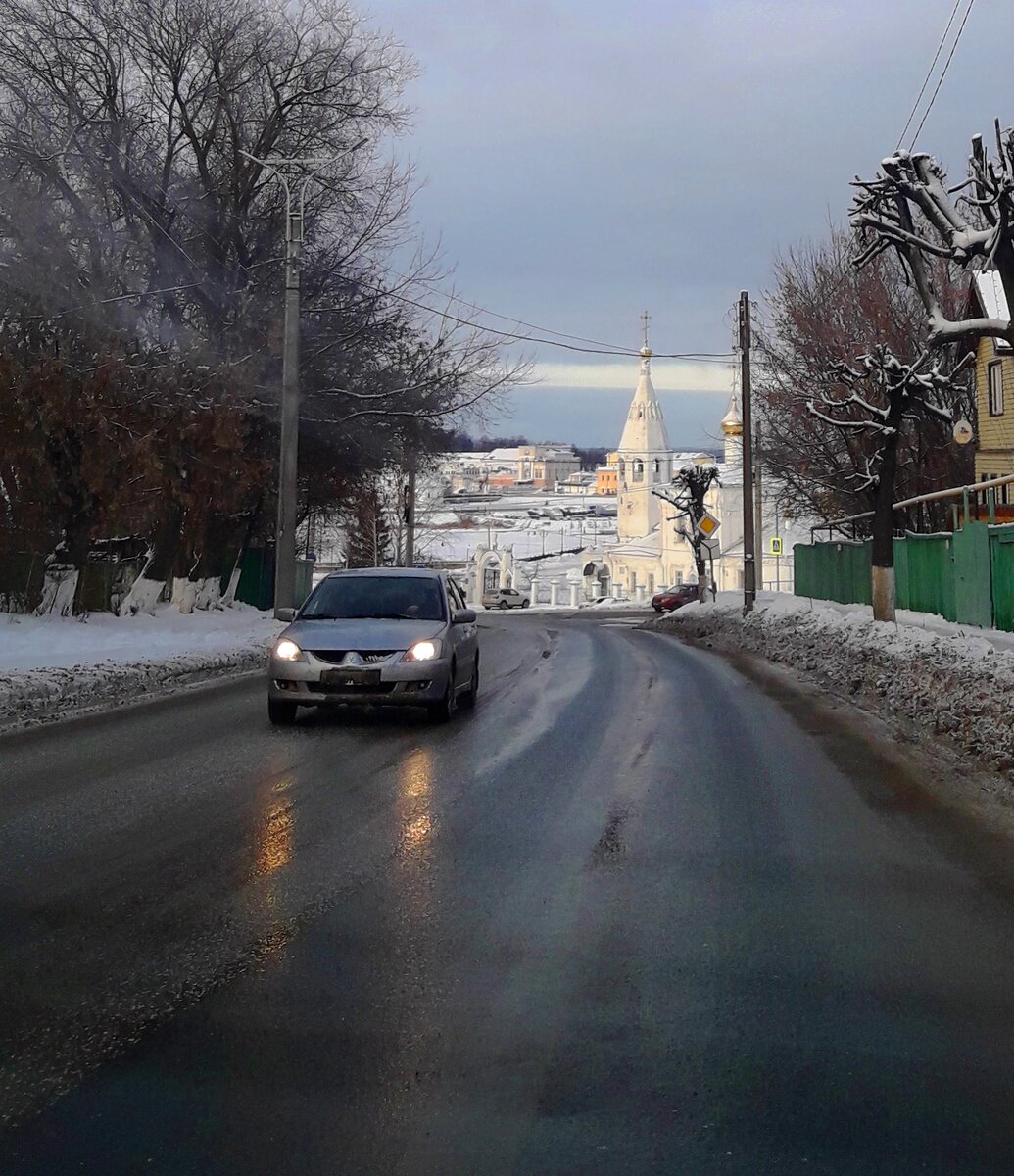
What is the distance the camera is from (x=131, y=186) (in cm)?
2641

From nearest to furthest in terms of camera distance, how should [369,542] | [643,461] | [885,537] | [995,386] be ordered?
[885,537] < [995,386] < [369,542] < [643,461]

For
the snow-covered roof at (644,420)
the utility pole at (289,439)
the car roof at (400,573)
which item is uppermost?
the snow-covered roof at (644,420)

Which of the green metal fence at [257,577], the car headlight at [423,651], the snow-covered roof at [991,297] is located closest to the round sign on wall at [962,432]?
the snow-covered roof at [991,297]

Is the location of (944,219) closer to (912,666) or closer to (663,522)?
(912,666)

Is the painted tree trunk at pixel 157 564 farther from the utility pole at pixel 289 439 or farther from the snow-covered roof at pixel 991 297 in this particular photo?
the snow-covered roof at pixel 991 297

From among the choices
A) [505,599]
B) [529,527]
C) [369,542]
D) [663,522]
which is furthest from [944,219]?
[529,527]

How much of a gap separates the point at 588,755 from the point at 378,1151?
7500mm

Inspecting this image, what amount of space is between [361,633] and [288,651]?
0.74 m

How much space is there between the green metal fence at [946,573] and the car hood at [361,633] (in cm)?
950

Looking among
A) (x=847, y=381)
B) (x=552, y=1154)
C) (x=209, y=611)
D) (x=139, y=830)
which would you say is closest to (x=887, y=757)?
(x=139, y=830)

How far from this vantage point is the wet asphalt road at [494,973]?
3770 millimetres

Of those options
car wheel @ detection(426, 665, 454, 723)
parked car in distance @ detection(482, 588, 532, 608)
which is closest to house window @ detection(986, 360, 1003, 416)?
car wheel @ detection(426, 665, 454, 723)

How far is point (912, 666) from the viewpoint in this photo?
1570 centimetres

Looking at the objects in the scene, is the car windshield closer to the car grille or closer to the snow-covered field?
the car grille
